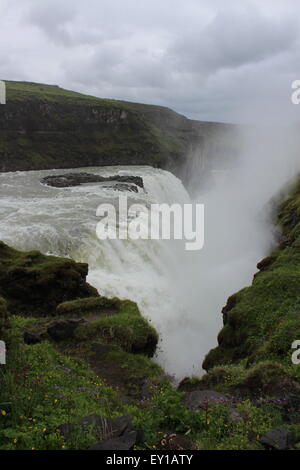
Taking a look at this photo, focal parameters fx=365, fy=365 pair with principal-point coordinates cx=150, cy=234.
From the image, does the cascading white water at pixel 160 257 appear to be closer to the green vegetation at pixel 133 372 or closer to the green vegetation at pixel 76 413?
the green vegetation at pixel 133 372

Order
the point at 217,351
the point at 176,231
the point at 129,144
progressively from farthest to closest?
the point at 129,144 < the point at 176,231 < the point at 217,351

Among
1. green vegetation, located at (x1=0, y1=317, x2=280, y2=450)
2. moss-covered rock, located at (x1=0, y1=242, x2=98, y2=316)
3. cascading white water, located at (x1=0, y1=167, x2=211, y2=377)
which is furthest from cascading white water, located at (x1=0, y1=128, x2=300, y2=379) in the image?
green vegetation, located at (x1=0, y1=317, x2=280, y2=450)

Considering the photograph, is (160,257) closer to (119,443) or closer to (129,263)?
(129,263)

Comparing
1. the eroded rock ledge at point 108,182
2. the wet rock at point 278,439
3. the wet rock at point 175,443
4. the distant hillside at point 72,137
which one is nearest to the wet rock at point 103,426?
the wet rock at point 175,443

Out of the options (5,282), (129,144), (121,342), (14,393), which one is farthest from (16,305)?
(129,144)

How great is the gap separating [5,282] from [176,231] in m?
20.6

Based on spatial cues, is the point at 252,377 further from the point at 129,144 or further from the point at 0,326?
the point at 129,144

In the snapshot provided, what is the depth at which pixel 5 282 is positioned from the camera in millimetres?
15117

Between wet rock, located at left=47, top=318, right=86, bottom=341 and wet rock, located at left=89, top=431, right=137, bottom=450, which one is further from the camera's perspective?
wet rock, located at left=47, top=318, right=86, bottom=341

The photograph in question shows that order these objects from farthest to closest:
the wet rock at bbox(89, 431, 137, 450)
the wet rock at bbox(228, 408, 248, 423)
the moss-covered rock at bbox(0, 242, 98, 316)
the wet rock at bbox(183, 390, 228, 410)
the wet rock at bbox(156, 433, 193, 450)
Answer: the moss-covered rock at bbox(0, 242, 98, 316)
the wet rock at bbox(183, 390, 228, 410)
the wet rock at bbox(228, 408, 248, 423)
the wet rock at bbox(156, 433, 193, 450)
the wet rock at bbox(89, 431, 137, 450)

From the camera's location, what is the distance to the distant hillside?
8759 cm

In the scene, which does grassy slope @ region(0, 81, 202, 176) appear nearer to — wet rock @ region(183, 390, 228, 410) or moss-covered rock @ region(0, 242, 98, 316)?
moss-covered rock @ region(0, 242, 98, 316)

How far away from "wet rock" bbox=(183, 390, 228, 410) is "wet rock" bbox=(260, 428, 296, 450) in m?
1.43

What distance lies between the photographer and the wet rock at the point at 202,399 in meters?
→ 6.95
